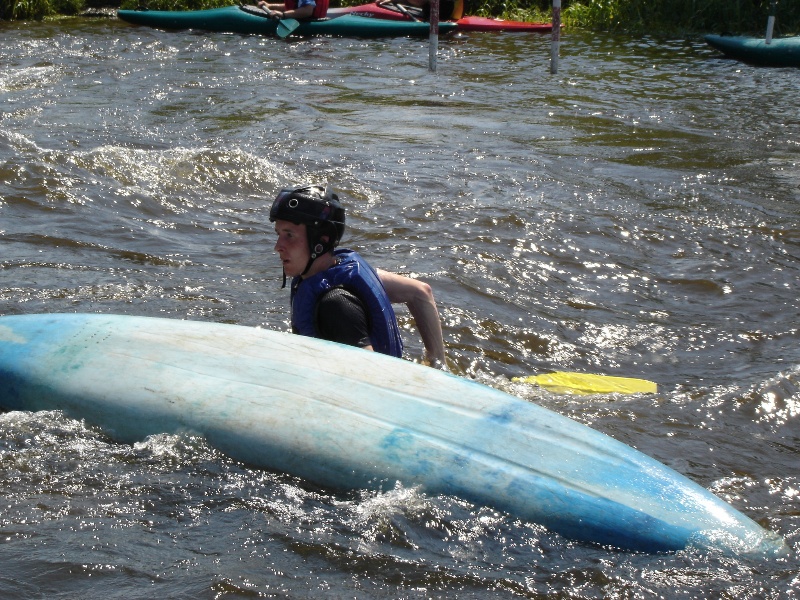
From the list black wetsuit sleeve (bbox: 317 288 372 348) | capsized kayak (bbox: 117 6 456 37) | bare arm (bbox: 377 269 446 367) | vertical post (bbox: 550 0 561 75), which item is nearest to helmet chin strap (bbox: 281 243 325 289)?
black wetsuit sleeve (bbox: 317 288 372 348)

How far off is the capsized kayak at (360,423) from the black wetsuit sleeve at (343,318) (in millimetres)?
104

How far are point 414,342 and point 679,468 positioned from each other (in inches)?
69.5

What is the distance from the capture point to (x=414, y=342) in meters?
5.42

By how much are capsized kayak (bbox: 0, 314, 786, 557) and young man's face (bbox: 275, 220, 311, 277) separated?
0.96 feet

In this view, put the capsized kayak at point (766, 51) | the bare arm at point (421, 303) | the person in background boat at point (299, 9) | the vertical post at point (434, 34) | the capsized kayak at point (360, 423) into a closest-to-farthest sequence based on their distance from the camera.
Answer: the capsized kayak at point (360, 423) → the bare arm at point (421, 303) → the vertical post at point (434, 34) → the capsized kayak at point (766, 51) → the person in background boat at point (299, 9)

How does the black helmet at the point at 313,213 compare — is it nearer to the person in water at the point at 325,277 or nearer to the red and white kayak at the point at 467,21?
the person in water at the point at 325,277

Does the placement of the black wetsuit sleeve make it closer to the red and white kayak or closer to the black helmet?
the black helmet

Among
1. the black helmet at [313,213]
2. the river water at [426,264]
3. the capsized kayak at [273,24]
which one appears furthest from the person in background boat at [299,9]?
the black helmet at [313,213]

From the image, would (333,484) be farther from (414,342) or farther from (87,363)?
(414,342)

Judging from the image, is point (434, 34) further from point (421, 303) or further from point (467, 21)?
point (421, 303)

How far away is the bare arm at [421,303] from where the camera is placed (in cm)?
447

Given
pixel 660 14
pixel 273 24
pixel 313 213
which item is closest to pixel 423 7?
pixel 273 24

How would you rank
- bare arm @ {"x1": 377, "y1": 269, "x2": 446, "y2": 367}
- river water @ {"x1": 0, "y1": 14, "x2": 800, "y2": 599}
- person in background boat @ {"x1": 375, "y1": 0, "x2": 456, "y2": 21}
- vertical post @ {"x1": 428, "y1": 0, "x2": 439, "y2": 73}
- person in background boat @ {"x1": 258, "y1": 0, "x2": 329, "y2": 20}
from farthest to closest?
1. person in background boat @ {"x1": 375, "y1": 0, "x2": 456, "y2": 21}
2. person in background boat @ {"x1": 258, "y1": 0, "x2": 329, "y2": 20}
3. vertical post @ {"x1": 428, "y1": 0, "x2": 439, "y2": 73}
4. bare arm @ {"x1": 377, "y1": 269, "x2": 446, "y2": 367}
5. river water @ {"x1": 0, "y1": 14, "x2": 800, "y2": 599}

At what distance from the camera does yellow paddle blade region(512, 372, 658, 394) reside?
475cm
